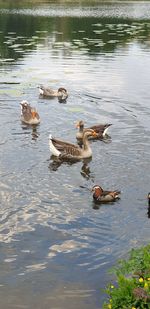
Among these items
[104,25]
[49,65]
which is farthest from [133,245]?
[104,25]

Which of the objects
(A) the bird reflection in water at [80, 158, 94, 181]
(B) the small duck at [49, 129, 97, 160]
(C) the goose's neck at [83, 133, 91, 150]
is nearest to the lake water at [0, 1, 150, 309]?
(A) the bird reflection in water at [80, 158, 94, 181]

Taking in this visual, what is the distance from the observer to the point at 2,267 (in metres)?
12.0

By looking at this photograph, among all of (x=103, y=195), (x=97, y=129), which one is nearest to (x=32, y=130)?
(x=97, y=129)

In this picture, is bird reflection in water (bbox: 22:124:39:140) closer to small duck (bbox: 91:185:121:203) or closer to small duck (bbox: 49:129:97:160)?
small duck (bbox: 49:129:97:160)

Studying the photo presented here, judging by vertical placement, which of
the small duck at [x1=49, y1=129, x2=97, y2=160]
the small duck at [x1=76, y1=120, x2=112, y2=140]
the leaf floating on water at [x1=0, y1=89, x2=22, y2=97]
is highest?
the leaf floating on water at [x1=0, y1=89, x2=22, y2=97]

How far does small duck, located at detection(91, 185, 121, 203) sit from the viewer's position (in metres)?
15.6

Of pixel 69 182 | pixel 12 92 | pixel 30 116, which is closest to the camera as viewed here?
pixel 69 182

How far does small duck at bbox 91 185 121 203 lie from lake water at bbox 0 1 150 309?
22 centimetres

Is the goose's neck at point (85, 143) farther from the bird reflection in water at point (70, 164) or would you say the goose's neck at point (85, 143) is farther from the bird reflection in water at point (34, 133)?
the bird reflection in water at point (34, 133)

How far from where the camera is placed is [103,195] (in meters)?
15.6

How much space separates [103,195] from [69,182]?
208 centimetres

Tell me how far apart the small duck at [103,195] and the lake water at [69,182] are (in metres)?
0.22

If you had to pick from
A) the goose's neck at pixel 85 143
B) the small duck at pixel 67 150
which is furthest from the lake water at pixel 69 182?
the goose's neck at pixel 85 143

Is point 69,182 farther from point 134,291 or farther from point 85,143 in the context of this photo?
point 134,291
